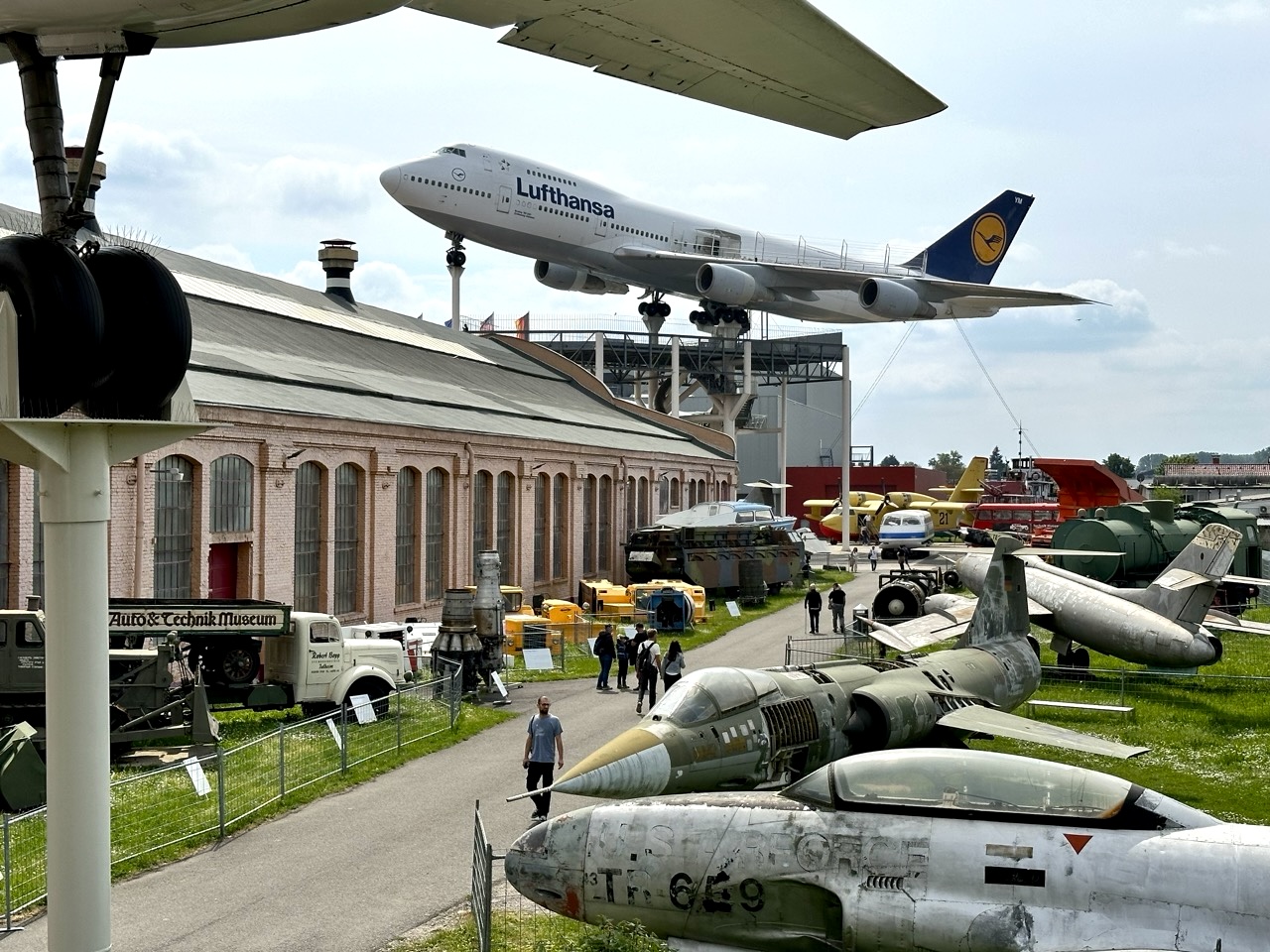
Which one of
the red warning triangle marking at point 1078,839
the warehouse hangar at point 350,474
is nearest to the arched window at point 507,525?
the warehouse hangar at point 350,474

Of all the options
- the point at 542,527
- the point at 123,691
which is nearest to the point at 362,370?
the point at 542,527

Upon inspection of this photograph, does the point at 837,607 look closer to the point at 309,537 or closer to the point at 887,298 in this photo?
the point at 309,537

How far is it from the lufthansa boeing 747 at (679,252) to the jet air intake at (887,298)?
8cm

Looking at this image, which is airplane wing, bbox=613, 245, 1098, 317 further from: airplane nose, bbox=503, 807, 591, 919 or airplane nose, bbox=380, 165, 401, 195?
airplane nose, bbox=503, 807, 591, 919

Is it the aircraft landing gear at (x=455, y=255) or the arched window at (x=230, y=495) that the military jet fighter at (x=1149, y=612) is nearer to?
the arched window at (x=230, y=495)

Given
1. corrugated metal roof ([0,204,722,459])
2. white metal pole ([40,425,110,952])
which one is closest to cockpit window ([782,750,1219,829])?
white metal pole ([40,425,110,952])

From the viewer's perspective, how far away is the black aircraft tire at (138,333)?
6.62 meters

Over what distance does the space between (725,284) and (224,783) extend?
2200 inches

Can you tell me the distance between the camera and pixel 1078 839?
392 inches

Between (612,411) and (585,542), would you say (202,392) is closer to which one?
(585,542)

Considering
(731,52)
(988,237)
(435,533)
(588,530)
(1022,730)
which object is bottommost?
(1022,730)

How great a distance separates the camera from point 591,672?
106 ft

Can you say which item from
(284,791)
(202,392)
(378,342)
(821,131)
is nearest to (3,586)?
(202,392)

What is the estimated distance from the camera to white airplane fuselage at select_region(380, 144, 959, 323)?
61.3m
